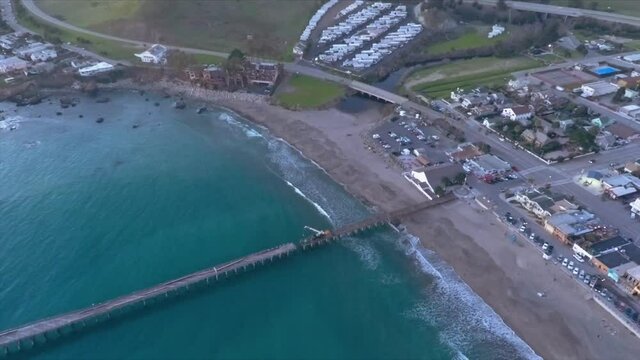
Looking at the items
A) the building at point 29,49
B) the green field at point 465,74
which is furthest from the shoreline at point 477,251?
the building at point 29,49

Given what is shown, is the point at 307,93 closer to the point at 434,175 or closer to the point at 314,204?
the point at 314,204

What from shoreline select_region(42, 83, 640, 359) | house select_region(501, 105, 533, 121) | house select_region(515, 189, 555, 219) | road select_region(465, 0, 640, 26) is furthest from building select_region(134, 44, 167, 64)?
road select_region(465, 0, 640, 26)

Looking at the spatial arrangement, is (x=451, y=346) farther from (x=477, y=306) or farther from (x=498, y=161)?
(x=498, y=161)

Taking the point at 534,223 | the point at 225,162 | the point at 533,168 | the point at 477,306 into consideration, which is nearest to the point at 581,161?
the point at 533,168

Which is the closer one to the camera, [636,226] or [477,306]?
[477,306]

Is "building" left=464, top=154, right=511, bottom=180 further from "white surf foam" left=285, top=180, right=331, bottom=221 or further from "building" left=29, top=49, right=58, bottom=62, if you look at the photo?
"building" left=29, top=49, right=58, bottom=62

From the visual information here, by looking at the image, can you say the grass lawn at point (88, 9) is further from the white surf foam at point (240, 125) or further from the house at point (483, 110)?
the house at point (483, 110)

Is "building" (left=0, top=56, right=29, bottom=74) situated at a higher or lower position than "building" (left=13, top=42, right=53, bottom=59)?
lower
